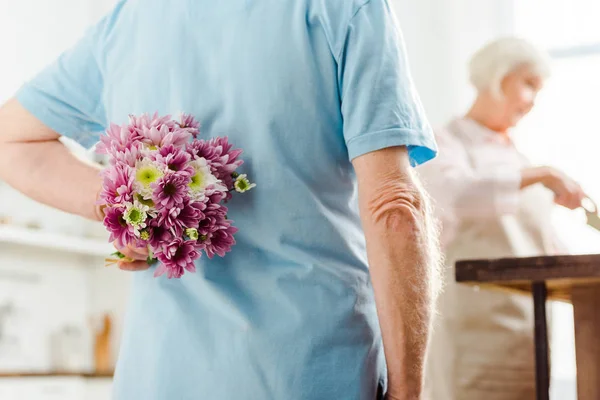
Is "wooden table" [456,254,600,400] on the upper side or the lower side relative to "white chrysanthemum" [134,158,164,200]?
upper

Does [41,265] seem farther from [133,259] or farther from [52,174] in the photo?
[133,259]

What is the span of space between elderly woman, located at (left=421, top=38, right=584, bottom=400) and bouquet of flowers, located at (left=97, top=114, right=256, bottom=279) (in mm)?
1718

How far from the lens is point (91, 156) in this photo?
489 centimetres

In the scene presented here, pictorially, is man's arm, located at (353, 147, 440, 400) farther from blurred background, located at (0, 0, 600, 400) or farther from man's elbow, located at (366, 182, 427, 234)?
blurred background, located at (0, 0, 600, 400)

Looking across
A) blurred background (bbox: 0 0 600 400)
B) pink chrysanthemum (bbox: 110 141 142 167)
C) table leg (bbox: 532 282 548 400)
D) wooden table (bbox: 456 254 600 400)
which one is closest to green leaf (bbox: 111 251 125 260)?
pink chrysanthemum (bbox: 110 141 142 167)

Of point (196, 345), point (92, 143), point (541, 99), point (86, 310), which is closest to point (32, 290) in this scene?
point (86, 310)

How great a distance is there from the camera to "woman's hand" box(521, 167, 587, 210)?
2.46 m

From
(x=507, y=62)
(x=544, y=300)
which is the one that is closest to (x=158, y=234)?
(x=544, y=300)

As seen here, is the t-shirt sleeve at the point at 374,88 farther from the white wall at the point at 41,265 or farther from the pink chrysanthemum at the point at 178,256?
the white wall at the point at 41,265

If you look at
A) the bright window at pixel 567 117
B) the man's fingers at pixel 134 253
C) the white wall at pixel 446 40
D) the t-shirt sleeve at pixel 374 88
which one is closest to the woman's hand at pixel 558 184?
the bright window at pixel 567 117

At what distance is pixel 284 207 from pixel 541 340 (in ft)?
3.34

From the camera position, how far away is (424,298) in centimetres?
95

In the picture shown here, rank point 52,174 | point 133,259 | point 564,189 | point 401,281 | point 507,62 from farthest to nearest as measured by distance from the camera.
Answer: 1. point 507,62
2. point 564,189
3. point 52,174
4. point 133,259
5. point 401,281

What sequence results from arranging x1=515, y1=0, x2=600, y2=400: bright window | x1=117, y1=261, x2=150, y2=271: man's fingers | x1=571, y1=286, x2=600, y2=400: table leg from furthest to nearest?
x1=515, y1=0, x2=600, y2=400: bright window, x1=571, y1=286, x2=600, y2=400: table leg, x1=117, y1=261, x2=150, y2=271: man's fingers
